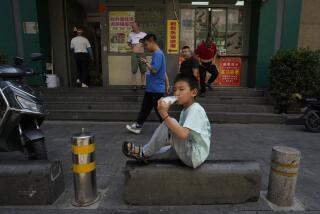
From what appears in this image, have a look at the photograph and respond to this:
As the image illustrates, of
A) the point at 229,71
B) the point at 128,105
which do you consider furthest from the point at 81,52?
the point at 229,71

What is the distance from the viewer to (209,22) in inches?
343

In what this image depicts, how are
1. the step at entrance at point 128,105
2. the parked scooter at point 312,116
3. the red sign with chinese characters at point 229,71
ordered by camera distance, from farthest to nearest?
the red sign with chinese characters at point 229,71
the step at entrance at point 128,105
the parked scooter at point 312,116

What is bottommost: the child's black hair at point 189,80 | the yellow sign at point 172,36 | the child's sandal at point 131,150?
the child's sandal at point 131,150

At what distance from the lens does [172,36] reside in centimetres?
841

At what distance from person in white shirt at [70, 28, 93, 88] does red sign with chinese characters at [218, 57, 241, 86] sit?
4.34 metres

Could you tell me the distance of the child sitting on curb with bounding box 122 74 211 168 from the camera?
8.47ft

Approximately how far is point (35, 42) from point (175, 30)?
171 inches

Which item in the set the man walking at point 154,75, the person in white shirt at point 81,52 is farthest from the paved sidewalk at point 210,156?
the person in white shirt at point 81,52

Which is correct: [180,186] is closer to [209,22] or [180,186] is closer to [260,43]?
[260,43]

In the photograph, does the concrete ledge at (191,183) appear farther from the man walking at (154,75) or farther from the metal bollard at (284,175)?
the man walking at (154,75)

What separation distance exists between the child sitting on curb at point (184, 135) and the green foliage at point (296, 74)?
15.5ft

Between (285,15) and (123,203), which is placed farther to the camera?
(285,15)

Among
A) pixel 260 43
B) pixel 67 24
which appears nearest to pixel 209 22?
pixel 260 43

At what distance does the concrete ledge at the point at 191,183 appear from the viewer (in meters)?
2.88
